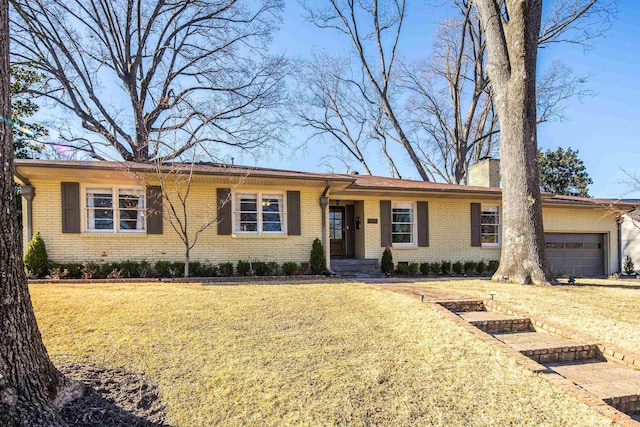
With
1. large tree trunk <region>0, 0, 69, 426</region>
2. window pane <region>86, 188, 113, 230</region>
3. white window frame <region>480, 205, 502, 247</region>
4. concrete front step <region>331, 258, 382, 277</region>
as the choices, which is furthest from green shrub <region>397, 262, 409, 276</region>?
large tree trunk <region>0, 0, 69, 426</region>

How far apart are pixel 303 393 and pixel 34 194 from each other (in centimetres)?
930

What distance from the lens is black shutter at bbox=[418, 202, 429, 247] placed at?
12.1m

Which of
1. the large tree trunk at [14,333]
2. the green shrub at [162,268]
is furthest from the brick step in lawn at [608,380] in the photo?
the green shrub at [162,268]

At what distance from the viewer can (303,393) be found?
3061 millimetres

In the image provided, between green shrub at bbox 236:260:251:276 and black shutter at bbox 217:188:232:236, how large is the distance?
0.95 meters

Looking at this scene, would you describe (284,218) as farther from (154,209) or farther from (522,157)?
(522,157)

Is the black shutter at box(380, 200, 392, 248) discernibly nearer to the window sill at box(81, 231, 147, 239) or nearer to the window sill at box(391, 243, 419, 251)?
the window sill at box(391, 243, 419, 251)

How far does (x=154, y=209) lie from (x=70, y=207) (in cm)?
197

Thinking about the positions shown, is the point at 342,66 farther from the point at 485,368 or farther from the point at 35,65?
the point at 485,368

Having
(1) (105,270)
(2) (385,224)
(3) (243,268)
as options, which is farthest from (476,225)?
(1) (105,270)

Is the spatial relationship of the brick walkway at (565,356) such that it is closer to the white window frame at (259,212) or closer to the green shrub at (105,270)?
the white window frame at (259,212)

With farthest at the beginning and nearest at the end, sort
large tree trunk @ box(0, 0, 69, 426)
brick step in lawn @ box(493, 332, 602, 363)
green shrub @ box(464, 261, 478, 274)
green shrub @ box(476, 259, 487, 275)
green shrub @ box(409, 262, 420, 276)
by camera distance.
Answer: green shrub @ box(476, 259, 487, 275), green shrub @ box(464, 261, 478, 274), green shrub @ box(409, 262, 420, 276), brick step in lawn @ box(493, 332, 602, 363), large tree trunk @ box(0, 0, 69, 426)

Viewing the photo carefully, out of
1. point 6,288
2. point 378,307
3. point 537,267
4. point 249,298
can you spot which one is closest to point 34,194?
point 249,298

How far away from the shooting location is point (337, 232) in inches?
500
